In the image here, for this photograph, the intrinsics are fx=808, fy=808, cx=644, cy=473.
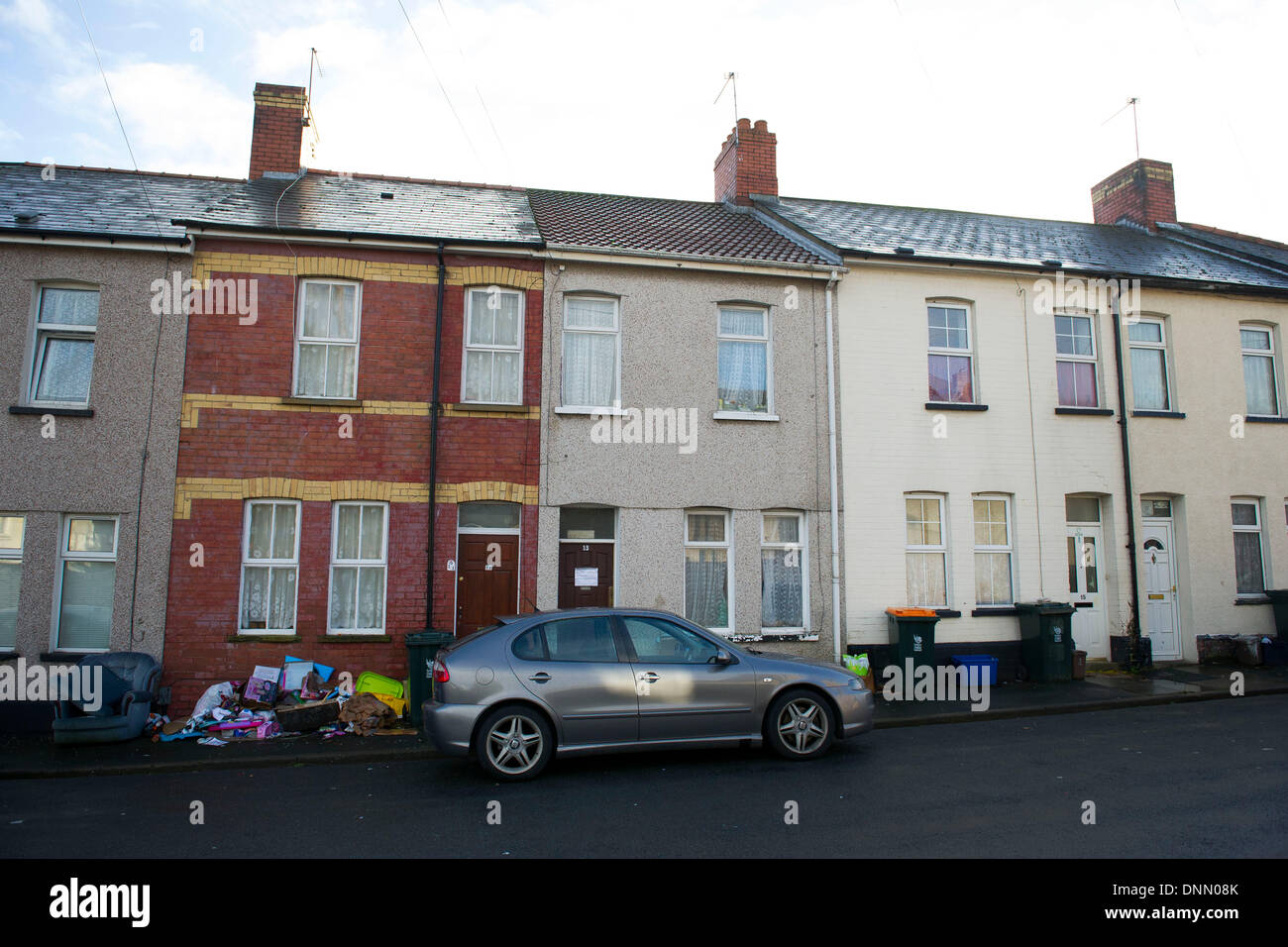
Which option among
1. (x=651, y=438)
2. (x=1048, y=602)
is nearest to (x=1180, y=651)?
(x=1048, y=602)

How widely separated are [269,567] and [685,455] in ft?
19.5

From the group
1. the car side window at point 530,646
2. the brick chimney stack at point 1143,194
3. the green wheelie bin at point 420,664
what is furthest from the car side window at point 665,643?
the brick chimney stack at point 1143,194

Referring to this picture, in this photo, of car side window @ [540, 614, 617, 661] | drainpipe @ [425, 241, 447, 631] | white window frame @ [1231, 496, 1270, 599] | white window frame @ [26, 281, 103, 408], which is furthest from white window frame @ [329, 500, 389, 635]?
white window frame @ [1231, 496, 1270, 599]

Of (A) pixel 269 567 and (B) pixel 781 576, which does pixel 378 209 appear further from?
(B) pixel 781 576

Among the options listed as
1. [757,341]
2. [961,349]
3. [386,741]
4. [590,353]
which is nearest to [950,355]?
[961,349]

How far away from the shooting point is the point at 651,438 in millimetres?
11930

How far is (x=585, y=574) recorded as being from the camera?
11547 mm

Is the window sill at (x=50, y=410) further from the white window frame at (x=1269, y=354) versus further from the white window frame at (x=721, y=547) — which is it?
the white window frame at (x=1269, y=354)

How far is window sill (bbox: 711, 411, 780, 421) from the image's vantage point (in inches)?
478

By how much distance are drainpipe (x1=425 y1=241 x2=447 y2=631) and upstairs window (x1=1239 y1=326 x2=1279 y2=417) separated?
1412 centimetres

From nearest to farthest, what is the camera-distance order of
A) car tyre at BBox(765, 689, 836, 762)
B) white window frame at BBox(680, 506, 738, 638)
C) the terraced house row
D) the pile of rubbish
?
car tyre at BBox(765, 689, 836, 762), the pile of rubbish, the terraced house row, white window frame at BBox(680, 506, 738, 638)

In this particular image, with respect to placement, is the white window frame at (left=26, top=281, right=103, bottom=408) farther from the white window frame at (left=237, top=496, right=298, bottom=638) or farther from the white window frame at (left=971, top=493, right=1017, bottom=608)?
the white window frame at (left=971, top=493, right=1017, bottom=608)

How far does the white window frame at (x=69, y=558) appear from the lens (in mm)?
10383

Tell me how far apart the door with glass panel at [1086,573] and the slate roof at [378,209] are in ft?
32.5
